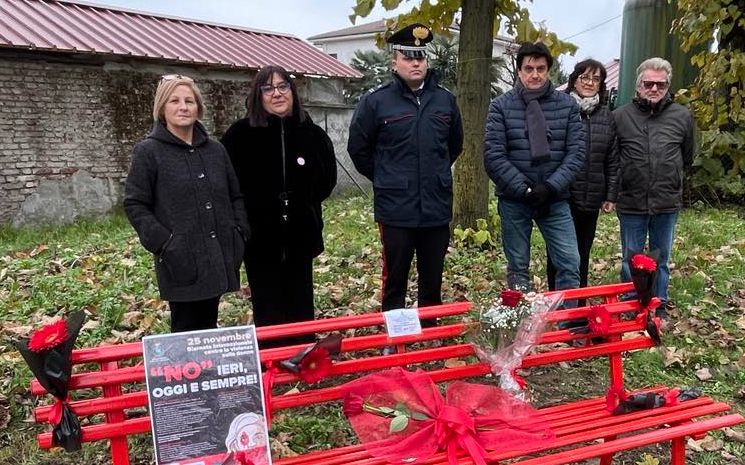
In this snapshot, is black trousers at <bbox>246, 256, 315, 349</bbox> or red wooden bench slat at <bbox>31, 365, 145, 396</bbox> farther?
black trousers at <bbox>246, 256, 315, 349</bbox>

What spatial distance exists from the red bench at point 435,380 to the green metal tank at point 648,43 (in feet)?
25.4

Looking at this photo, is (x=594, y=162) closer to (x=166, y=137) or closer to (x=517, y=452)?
(x=517, y=452)

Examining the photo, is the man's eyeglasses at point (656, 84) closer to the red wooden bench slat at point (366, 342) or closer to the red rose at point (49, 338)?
the red wooden bench slat at point (366, 342)

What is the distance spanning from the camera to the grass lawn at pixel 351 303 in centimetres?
326

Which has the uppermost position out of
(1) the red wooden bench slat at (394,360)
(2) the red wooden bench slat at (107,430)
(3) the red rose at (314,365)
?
(3) the red rose at (314,365)

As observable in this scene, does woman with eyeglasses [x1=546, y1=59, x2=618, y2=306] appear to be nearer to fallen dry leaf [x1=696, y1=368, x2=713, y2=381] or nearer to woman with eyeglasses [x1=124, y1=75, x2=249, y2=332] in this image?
fallen dry leaf [x1=696, y1=368, x2=713, y2=381]

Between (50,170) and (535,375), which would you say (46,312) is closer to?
(535,375)

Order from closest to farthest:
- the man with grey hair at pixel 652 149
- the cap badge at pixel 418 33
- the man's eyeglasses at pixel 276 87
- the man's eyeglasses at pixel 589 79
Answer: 1. the man's eyeglasses at pixel 276 87
2. the cap badge at pixel 418 33
3. the man's eyeglasses at pixel 589 79
4. the man with grey hair at pixel 652 149

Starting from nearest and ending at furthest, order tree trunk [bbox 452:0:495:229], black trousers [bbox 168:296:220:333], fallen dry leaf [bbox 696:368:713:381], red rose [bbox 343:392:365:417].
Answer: red rose [bbox 343:392:365:417] < black trousers [bbox 168:296:220:333] < fallen dry leaf [bbox 696:368:713:381] < tree trunk [bbox 452:0:495:229]

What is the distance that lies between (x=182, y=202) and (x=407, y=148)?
1362mm

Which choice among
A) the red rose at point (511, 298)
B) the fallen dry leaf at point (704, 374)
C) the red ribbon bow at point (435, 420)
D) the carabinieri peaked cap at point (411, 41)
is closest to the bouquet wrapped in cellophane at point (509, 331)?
the red rose at point (511, 298)

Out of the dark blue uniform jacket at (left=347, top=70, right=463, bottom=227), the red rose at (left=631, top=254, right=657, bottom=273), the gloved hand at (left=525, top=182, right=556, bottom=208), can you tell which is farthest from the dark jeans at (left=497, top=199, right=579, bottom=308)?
the red rose at (left=631, top=254, right=657, bottom=273)

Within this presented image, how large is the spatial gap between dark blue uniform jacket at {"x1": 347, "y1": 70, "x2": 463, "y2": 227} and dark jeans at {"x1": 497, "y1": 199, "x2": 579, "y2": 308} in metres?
0.53

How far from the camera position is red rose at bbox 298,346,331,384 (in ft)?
7.73
